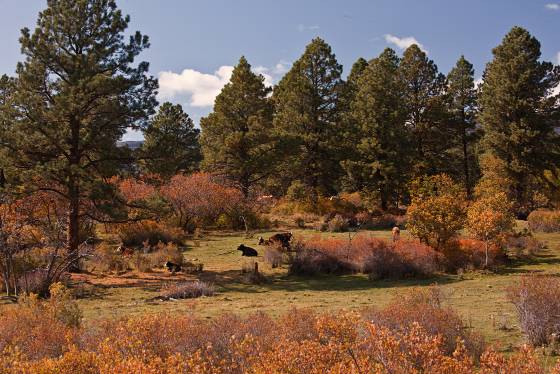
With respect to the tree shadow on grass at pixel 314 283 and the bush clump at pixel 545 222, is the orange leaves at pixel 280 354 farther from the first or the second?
the bush clump at pixel 545 222

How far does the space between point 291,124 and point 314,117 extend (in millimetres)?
2065

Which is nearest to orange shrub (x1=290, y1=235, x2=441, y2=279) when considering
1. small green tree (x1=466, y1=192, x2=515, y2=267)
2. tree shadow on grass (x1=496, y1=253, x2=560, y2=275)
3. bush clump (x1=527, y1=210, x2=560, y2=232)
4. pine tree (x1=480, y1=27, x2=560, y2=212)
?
small green tree (x1=466, y1=192, x2=515, y2=267)

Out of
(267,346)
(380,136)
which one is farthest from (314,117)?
(267,346)

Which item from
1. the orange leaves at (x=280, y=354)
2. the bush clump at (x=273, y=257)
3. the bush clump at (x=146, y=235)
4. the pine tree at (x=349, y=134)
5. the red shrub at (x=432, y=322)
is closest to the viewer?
the orange leaves at (x=280, y=354)

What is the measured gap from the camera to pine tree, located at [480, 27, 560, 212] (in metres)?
37.0

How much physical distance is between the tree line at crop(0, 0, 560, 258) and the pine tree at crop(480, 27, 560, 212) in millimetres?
101

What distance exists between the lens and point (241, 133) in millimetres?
40312

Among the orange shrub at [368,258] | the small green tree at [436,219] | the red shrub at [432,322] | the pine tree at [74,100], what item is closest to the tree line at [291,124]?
the pine tree at [74,100]

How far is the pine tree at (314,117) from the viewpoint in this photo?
137 ft

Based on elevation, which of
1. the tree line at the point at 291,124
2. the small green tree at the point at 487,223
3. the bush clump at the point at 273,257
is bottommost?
the bush clump at the point at 273,257

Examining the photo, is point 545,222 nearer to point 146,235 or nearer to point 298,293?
point 298,293

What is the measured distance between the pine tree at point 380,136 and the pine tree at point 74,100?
21403mm

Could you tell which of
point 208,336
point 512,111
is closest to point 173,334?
point 208,336

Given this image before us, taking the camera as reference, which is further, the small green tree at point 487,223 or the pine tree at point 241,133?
the pine tree at point 241,133
